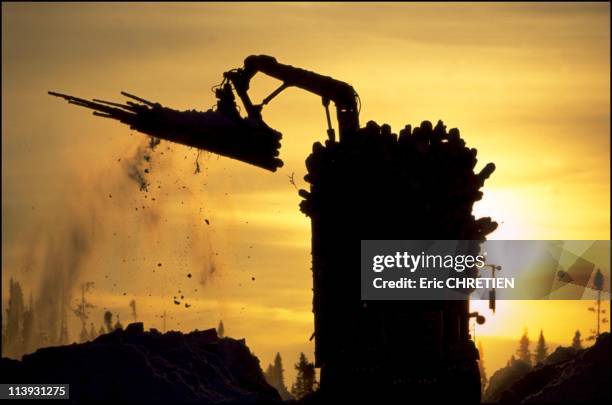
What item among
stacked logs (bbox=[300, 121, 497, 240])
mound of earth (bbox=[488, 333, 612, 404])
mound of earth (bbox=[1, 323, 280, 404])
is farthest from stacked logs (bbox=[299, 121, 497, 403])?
mound of earth (bbox=[1, 323, 280, 404])

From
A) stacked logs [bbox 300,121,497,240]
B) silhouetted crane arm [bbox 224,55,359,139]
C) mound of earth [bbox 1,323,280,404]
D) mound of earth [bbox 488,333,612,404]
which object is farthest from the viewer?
silhouetted crane arm [bbox 224,55,359,139]

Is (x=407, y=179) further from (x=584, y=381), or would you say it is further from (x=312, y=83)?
(x=584, y=381)

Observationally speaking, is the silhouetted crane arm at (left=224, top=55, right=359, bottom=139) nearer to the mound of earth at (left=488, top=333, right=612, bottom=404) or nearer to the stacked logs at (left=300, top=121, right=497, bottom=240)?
the stacked logs at (left=300, top=121, right=497, bottom=240)

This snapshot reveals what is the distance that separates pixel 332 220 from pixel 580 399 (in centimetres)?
831

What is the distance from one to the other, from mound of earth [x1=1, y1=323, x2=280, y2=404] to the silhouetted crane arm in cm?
776

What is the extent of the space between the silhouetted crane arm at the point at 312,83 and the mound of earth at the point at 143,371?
25.5 ft

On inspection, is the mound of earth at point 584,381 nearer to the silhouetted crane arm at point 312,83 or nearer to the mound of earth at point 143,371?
the mound of earth at point 143,371

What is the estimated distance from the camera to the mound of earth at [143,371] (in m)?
35.7

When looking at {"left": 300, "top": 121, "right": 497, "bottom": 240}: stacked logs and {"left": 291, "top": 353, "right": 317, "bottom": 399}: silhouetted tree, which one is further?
{"left": 291, "top": 353, "right": 317, "bottom": 399}: silhouetted tree

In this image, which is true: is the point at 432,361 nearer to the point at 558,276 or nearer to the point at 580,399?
the point at 580,399

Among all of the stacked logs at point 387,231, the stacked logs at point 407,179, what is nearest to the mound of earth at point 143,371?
the stacked logs at point 387,231

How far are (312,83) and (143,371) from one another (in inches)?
412

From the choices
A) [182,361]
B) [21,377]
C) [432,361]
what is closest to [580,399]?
[432,361]

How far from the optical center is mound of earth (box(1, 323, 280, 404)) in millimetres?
35719
